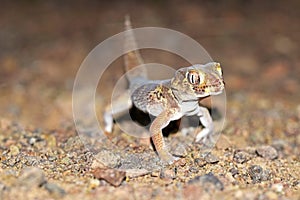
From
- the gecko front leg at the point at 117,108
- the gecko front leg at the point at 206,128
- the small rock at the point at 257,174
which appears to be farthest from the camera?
the gecko front leg at the point at 117,108

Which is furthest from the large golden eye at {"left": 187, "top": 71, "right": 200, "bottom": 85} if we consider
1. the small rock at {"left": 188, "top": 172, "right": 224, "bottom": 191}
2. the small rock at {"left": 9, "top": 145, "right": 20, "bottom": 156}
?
the small rock at {"left": 9, "top": 145, "right": 20, "bottom": 156}

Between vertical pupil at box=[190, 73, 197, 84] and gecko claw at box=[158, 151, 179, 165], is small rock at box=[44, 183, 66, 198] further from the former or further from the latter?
vertical pupil at box=[190, 73, 197, 84]

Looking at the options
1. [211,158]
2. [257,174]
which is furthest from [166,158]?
[257,174]

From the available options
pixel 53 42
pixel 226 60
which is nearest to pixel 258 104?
pixel 226 60

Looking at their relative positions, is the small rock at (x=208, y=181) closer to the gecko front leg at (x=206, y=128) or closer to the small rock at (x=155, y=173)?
the small rock at (x=155, y=173)

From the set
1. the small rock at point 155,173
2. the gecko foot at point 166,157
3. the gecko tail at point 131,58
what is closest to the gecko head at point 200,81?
the gecko foot at point 166,157

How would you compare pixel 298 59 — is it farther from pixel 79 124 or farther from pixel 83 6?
pixel 83 6
